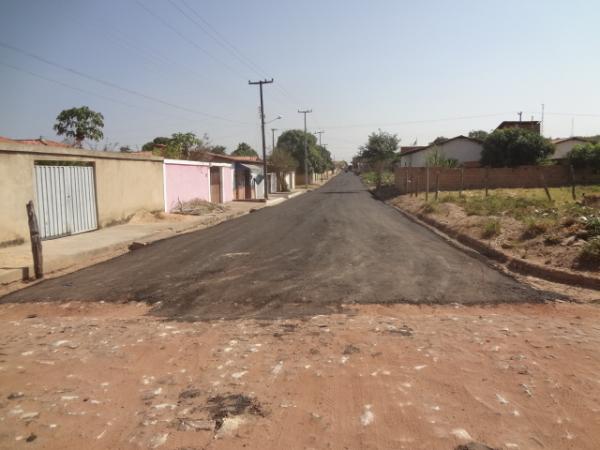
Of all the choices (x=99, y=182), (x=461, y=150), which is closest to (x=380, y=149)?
(x=461, y=150)

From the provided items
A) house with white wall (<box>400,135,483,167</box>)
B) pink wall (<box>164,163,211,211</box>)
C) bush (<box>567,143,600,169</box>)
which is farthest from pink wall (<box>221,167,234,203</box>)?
bush (<box>567,143,600,169</box>)

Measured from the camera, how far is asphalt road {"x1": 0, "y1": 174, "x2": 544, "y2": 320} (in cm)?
657

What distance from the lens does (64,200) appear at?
44.9 ft

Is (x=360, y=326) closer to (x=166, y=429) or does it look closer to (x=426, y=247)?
(x=166, y=429)

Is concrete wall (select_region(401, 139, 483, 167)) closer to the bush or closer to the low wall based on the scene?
the low wall

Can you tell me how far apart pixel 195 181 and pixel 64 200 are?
11719 millimetres

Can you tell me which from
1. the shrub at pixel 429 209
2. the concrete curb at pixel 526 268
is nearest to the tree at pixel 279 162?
the shrub at pixel 429 209

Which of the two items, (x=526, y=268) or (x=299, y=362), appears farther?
(x=526, y=268)

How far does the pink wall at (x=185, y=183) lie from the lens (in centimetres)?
2159

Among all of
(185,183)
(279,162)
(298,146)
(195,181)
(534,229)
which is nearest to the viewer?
(534,229)

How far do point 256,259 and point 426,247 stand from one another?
14.0 ft

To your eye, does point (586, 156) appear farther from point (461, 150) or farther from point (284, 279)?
point (284, 279)

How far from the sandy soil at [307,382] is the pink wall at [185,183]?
16.2 meters

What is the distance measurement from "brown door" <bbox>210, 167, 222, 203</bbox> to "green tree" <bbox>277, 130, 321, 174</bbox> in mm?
43219
